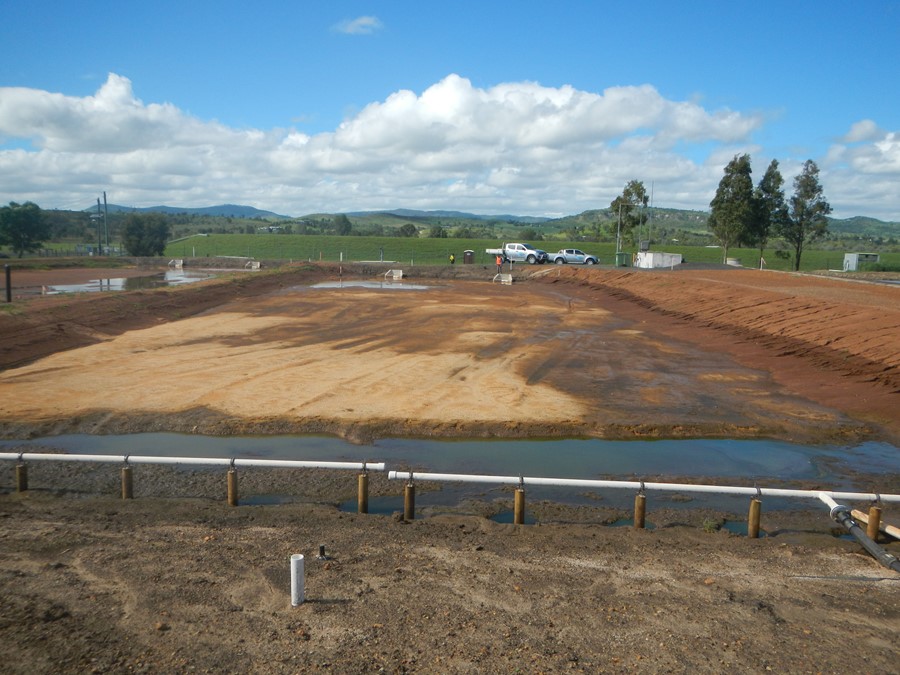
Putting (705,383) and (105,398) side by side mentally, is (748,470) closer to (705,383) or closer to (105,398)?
(705,383)

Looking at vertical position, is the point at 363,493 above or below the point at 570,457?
above

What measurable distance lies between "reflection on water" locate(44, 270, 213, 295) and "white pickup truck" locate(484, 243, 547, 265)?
1068 inches

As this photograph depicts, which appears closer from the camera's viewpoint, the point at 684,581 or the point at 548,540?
the point at 684,581

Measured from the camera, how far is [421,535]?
896 cm

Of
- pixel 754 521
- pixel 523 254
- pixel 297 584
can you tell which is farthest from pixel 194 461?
pixel 523 254

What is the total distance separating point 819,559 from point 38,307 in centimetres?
2783

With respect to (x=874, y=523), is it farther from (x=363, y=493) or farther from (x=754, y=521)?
(x=363, y=493)

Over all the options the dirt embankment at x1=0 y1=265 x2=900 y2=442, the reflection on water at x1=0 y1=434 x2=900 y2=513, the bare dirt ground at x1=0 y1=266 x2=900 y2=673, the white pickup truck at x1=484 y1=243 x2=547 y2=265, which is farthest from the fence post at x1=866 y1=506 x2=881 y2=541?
the white pickup truck at x1=484 y1=243 x2=547 y2=265

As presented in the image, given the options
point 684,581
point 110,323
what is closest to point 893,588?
point 684,581

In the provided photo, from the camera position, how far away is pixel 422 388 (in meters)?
17.5

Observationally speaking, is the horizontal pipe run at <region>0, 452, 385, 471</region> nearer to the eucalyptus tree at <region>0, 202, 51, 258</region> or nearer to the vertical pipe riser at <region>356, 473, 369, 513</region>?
the vertical pipe riser at <region>356, 473, 369, 513</region>

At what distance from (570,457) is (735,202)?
157ft

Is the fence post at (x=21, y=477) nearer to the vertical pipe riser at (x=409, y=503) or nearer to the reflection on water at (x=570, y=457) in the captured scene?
the reflection on water at (x=570, y=457)

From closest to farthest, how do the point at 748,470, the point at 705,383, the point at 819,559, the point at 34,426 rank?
the point at 819,559
the point at 748,470
the point at 34,426
the point at 705,383
